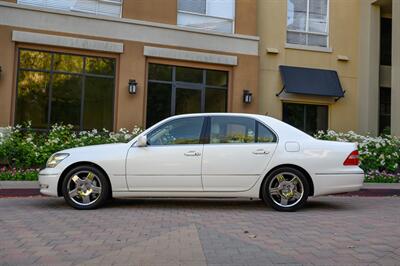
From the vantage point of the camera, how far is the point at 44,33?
526 inches

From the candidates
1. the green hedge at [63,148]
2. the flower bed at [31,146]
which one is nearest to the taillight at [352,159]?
the green hedge at [63,148]

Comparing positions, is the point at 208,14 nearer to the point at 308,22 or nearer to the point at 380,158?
the point at 308,22

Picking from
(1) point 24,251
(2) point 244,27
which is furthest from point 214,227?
(2) point 244,27

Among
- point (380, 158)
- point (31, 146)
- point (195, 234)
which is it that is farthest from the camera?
point (380, 158)

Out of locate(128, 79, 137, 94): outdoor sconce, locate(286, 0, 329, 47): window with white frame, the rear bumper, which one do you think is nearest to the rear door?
the rear bumper

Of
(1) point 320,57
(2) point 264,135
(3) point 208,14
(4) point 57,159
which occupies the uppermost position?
(3) point 208,14

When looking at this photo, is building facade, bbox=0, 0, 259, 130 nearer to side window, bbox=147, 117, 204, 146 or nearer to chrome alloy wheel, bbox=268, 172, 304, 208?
side window, bbox=147, 117, 204, 146

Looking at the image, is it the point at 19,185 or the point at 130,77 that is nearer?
the point at 19,185

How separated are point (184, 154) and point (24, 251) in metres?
3.18

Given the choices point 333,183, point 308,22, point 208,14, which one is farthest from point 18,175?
point 308,22

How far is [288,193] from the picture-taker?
764 cm

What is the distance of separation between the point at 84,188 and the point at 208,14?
9428 mm

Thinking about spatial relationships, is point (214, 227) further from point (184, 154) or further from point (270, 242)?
point (184, 154)

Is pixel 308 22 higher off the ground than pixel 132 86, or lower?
higher
